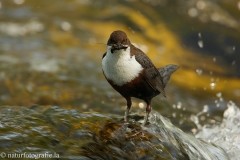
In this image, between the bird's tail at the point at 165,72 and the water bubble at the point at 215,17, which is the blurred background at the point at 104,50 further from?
the bird's tail at the point at 165,72

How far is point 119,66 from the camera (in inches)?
164

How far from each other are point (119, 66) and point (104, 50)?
248 inches

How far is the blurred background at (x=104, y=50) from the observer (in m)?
7.39

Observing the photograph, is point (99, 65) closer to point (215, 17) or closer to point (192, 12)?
point (192, 12)

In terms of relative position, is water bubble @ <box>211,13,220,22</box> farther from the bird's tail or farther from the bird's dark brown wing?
the bird's dark brown wing

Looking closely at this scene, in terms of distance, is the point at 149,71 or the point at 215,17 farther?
the point at 215,17

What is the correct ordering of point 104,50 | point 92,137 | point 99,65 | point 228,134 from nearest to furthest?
point 92,137, point 228,134, point 99,65, point 104,50

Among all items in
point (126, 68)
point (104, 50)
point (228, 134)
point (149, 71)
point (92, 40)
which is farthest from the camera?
point (92, 40)

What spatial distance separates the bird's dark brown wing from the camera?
441cm

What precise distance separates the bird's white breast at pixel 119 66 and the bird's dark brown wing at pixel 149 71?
157mm

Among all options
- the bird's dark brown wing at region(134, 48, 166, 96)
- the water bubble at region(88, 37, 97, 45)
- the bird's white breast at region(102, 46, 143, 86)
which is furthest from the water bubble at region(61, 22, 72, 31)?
the bird's white breast at region(102, 46, 143, 86)

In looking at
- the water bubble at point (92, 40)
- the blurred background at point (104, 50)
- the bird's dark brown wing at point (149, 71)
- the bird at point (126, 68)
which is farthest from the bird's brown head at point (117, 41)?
the water bubble at point (92, 40)

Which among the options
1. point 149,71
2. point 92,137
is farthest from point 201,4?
point 92,137

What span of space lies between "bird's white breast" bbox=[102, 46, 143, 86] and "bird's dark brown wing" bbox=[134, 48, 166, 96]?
157mm
